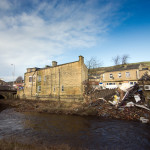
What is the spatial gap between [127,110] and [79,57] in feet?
45.9

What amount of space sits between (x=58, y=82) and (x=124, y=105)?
15746 mm

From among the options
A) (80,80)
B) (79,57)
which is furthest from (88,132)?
(79,57)

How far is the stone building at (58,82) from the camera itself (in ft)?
77.6

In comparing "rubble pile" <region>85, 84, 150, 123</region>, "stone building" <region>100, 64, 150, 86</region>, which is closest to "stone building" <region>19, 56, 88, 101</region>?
"rubble pile" <region>85, 84, 150, 123</region>

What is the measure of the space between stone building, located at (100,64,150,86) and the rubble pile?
12859 millimetres

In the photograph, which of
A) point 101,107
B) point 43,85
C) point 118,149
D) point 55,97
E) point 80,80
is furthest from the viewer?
point 43,85

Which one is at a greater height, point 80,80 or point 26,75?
point 26,75

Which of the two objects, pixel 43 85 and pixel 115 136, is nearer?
pixel 115 136

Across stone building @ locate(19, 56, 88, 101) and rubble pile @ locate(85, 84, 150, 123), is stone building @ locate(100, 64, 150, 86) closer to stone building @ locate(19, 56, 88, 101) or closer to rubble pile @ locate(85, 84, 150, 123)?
stone building @ locate(19, 56, 88, 101)

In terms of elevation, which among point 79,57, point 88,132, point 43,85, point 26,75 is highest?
point 79,57

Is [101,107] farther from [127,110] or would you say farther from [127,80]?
[127,80]

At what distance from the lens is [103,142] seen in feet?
25.9

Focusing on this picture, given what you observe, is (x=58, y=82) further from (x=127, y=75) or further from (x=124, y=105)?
(x=127, y=75)

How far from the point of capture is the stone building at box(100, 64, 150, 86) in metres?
28.8
